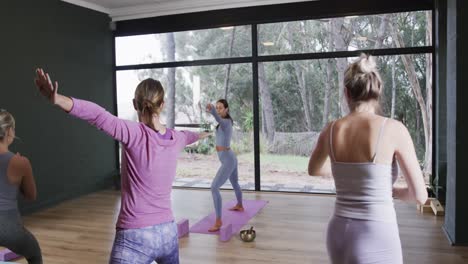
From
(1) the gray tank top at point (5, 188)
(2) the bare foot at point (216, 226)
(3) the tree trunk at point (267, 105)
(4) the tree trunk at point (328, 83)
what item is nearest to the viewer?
(1) the gray tank top at point (5, 188)

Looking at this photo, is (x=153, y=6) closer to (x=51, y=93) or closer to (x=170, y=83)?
(x=170, y=83)

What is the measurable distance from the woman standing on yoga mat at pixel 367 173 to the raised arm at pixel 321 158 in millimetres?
30

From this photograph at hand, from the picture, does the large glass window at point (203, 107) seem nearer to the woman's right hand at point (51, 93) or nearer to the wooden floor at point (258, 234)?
the wooden floor at point (258, 234)

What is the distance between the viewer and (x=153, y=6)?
604 cm

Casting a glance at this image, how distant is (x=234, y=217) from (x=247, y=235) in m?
0.80

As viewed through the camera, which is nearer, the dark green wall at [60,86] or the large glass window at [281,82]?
the dark green wall at [60,86]

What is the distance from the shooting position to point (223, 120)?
4.30m

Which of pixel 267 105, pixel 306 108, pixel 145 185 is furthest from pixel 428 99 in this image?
pixel 145 185

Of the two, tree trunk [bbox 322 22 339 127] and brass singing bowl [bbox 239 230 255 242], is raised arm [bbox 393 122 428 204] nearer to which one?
brass singing bowl [bbox 239 230 255 242]

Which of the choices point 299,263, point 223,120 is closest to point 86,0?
point 223,120

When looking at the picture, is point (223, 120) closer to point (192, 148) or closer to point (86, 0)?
point (192, 148)

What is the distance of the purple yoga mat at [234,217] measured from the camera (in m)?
4.12

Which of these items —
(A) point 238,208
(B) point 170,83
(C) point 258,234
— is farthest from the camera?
(B) point 170,83

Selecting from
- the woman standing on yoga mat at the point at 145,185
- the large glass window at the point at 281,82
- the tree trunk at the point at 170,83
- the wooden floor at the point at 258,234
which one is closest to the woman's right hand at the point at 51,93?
the woman standing on yoga mat at the point at 145,185
